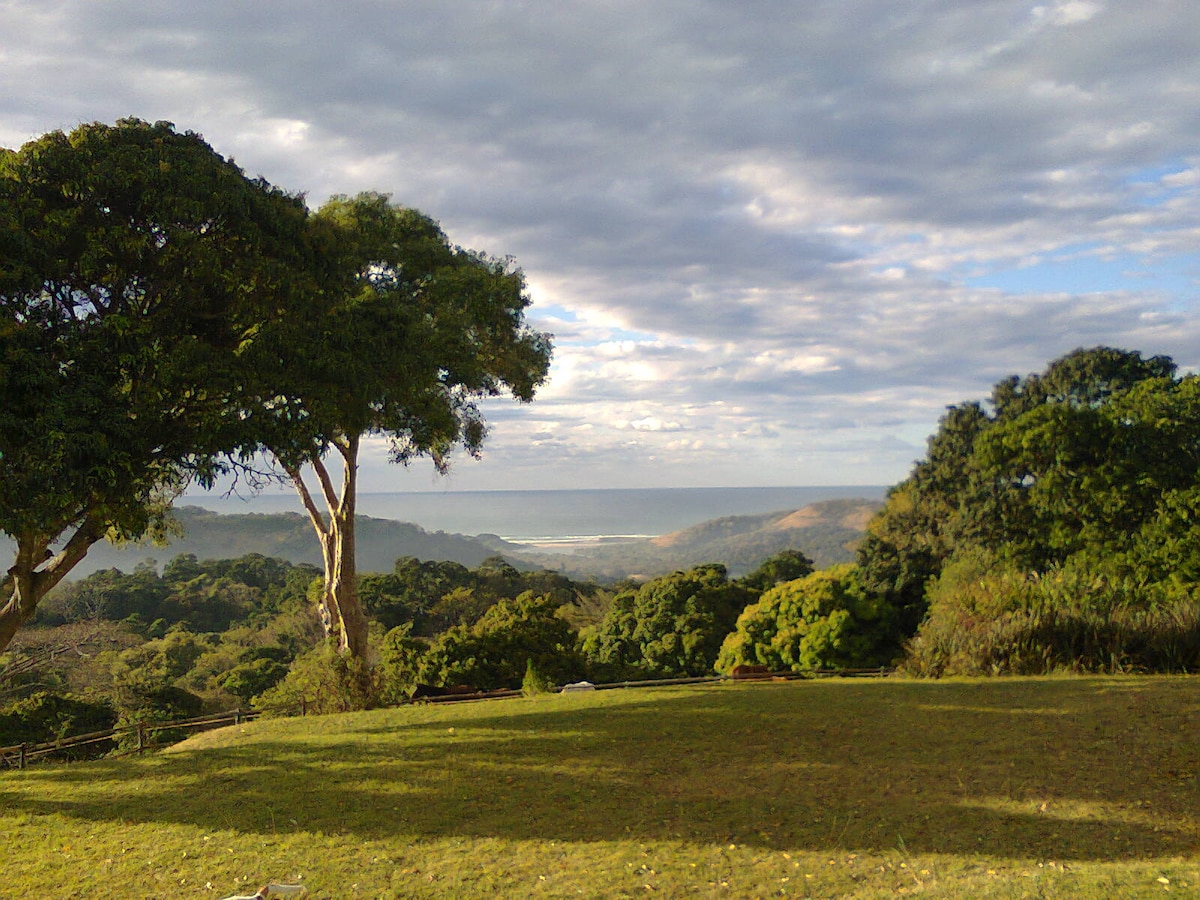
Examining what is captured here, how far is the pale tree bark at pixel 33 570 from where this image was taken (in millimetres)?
10961

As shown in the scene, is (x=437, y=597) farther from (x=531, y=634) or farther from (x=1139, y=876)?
(x=1139, y=876)

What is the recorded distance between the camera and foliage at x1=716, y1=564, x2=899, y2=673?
27.2 meters

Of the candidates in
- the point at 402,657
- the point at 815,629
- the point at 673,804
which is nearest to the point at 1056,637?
the point at 673,804

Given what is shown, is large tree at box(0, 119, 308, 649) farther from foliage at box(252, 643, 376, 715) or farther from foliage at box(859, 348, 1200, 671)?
foliage at box(859, 348, 1200, 671)

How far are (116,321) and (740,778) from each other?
8990 millimetres

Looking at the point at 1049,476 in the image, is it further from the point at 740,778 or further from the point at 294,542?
the point at 294,542

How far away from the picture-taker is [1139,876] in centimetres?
537

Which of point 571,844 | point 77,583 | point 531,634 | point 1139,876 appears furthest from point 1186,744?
point 77,583

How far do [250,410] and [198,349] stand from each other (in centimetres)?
108

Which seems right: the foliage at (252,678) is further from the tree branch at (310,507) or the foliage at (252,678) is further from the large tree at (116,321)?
the large tree at (116,321)

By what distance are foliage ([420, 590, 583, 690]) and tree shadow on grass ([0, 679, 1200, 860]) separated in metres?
13.0

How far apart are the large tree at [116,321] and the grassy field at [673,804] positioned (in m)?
3.38

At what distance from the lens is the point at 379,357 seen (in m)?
13.0

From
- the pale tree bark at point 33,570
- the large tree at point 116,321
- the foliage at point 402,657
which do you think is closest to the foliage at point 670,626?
the foliage at point 402,657
